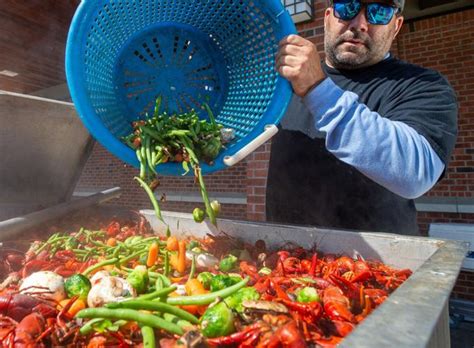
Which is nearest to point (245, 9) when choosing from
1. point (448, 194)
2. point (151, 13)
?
point (151, 13)

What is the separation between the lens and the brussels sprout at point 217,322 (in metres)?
1.14

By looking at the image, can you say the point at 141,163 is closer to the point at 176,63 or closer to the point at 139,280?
the point at 139,280

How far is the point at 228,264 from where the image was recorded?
76.2 inches

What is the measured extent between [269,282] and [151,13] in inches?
66.1

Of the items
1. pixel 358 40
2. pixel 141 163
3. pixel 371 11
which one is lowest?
pixel 141 163

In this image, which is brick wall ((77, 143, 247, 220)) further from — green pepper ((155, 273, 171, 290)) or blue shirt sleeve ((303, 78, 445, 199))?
blue shirt sleeve ((303, 78, 445, 199))

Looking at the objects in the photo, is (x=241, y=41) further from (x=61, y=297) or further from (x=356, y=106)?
(x=61, y=297)

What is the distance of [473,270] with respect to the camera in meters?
5.14

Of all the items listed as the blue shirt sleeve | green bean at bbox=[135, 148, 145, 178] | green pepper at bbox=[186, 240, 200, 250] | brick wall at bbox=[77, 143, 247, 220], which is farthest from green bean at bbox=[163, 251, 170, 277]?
brick wall at bbox=[77, 143, 247, 220]

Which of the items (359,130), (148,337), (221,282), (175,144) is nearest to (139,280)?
(221,282)

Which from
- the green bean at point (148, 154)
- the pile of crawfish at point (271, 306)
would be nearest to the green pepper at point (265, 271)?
the pile of crawfish at point (271, 306)

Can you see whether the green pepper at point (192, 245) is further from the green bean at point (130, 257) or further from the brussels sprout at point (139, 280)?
the brussels sprout at point (139, 280)

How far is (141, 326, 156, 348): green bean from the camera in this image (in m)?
1.10

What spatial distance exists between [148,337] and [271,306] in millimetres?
430
